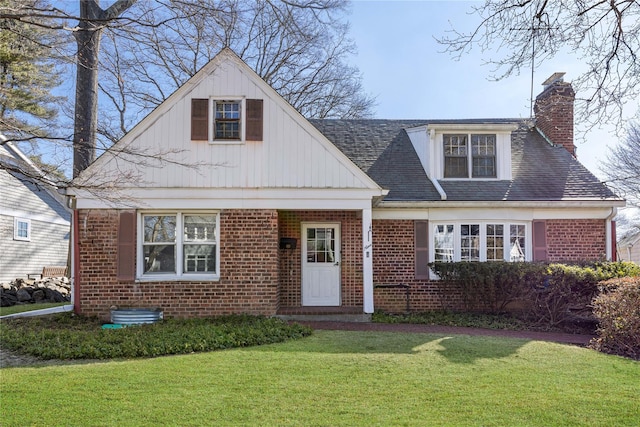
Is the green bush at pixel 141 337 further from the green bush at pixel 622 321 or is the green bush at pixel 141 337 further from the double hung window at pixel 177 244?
the green bush at pixel 622 321

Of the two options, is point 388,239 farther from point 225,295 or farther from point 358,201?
point 225,295

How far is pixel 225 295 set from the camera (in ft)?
34.5

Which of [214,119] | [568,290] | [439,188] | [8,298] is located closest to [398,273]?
[439,188]

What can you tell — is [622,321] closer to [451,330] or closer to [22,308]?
[451,330]

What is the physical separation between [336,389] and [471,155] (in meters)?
9.36

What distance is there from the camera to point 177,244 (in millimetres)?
10680

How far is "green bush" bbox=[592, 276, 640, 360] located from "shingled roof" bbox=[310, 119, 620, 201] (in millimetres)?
4302

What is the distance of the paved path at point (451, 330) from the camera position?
29.7ft

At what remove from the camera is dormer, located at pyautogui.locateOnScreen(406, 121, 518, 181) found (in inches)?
516

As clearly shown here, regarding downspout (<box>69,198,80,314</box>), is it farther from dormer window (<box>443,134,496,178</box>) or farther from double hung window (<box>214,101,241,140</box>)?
dormer window (<box>443,134,496,178</box>)

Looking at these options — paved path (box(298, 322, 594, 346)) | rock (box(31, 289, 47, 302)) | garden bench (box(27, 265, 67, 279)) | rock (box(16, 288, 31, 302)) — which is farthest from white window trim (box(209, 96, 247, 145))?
garden bench (box(27, 265, 67, 279))

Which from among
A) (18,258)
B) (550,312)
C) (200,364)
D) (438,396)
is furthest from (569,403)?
(18,258)

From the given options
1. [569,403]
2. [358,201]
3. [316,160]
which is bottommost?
[569,403]

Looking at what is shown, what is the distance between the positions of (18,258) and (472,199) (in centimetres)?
1769
